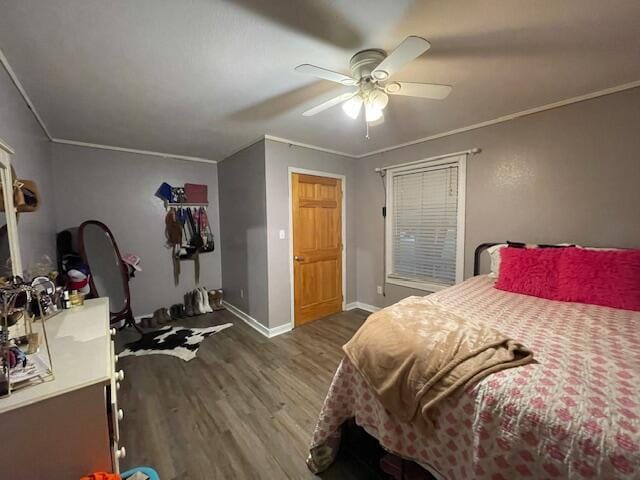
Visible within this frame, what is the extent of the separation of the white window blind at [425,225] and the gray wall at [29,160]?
3.47 metres

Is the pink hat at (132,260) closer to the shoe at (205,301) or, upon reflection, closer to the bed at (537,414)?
the shoe at (205,301)

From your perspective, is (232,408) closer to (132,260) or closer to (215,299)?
(215,299)

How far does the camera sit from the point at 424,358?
113 cm

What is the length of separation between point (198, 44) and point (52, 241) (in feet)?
9.17

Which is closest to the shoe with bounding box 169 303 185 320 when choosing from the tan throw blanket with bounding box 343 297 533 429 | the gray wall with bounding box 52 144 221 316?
the gray wall with bounding box 52 144 221 316

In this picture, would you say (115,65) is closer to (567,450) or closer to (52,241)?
(52,241)

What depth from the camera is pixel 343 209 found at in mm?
3840

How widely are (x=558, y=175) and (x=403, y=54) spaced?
81.2 inches

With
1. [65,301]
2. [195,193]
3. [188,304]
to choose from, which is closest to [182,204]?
[195,193]

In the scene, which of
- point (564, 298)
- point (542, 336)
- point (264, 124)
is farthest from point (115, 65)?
point (564, 298)

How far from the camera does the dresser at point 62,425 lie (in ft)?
2.76

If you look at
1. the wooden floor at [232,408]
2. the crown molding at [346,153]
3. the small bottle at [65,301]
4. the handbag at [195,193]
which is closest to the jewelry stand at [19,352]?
the small bottle at [65,301]

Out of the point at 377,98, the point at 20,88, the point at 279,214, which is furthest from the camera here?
the point at 279,214

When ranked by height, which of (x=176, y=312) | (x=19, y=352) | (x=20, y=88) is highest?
(x=20, y=88)
